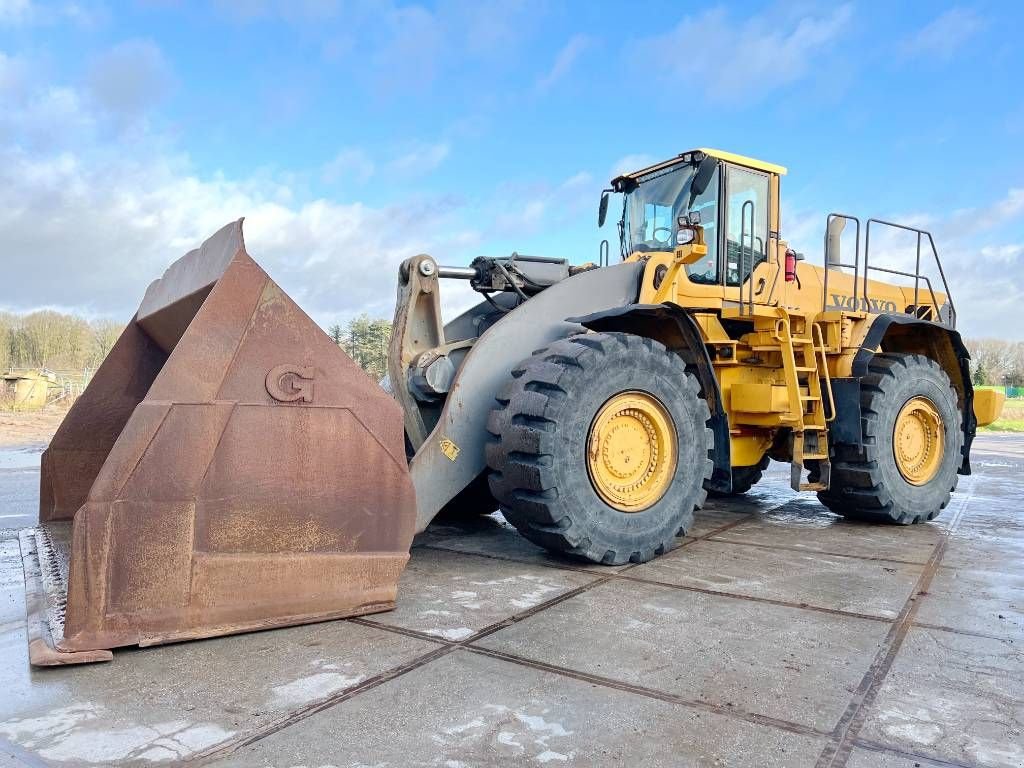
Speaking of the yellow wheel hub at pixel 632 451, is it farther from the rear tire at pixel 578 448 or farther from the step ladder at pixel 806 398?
the step ladder at pixel 806 398

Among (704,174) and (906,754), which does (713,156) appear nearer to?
(704,174)

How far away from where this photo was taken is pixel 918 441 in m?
6.51

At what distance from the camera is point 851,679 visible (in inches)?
109

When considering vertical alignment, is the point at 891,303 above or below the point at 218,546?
above

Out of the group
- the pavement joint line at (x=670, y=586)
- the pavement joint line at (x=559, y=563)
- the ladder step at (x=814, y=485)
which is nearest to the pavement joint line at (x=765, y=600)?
the pavement joint line at (x=670, y=586)

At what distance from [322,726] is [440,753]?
0.41m

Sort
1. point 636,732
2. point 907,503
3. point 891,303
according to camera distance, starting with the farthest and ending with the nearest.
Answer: point 891,303
point 907,503
point 636,732

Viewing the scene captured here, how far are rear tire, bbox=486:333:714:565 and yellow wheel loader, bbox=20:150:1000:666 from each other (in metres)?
0.02

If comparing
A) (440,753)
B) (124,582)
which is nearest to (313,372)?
(124,582)

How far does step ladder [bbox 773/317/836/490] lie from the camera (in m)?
5.77

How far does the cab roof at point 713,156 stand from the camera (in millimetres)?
5879

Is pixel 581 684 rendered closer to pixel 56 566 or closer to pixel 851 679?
pixel 851 679

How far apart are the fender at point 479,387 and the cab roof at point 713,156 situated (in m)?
1.68

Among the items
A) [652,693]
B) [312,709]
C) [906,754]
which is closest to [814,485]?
[652,693]
